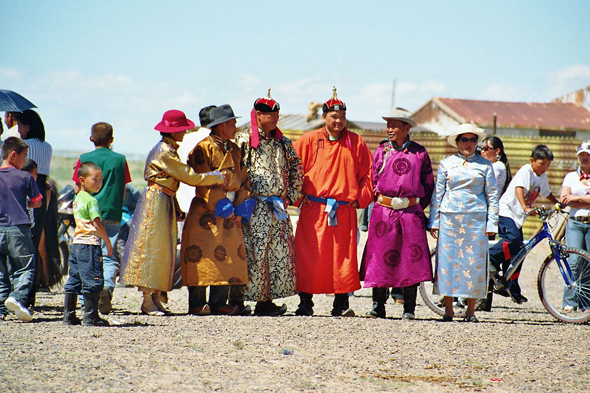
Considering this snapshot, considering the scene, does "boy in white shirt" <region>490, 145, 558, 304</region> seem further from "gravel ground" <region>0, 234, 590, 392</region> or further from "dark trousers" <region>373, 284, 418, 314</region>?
"dark trousers" <region>373, 284, 418, 314</region>

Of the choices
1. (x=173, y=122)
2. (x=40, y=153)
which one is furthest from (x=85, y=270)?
(x=40, y=153)

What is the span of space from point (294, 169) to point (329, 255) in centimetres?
87

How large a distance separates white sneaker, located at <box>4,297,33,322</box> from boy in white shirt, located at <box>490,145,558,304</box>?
476 cm

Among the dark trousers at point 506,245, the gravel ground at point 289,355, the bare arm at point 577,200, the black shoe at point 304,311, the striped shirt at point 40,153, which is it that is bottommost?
the gravel ground at point 289,355

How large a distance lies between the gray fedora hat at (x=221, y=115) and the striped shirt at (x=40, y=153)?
185 cm

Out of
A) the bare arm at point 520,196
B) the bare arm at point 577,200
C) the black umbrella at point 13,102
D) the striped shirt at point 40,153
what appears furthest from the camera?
the bare arm at point 520,196

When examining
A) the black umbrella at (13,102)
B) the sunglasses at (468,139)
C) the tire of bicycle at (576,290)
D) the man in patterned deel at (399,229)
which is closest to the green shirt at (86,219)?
the black umbrella at (13,102)

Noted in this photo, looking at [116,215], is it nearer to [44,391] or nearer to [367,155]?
[367,155]

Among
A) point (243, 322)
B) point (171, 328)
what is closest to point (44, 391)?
point (171, 328)

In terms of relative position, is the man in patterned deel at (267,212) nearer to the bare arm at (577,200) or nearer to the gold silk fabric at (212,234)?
the gold silk fabric at (212,234)

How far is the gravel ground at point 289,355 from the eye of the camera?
409cm

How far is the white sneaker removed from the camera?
5516 millimetres

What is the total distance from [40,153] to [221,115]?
197cm

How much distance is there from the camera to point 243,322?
5.55 m
